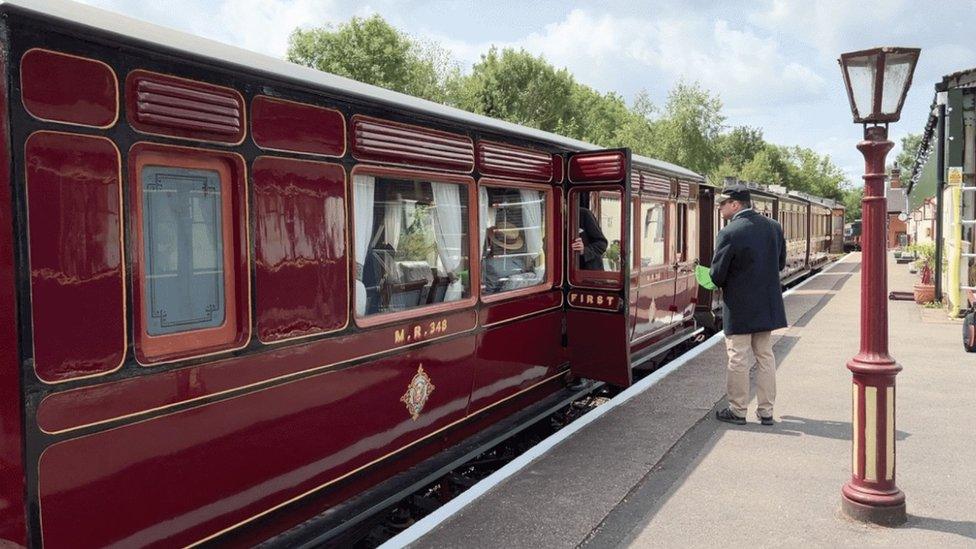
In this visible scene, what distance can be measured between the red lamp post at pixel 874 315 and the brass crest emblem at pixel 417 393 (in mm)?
2504

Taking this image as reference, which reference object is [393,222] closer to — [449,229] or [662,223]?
[449,229]

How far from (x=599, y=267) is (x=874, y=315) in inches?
114

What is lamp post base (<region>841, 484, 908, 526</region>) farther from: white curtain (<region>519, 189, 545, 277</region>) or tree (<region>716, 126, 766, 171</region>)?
tree (<region>716, 126, 766, 171</region>)

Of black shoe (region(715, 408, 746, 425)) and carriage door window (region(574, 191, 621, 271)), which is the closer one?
black shoe (region(715, 408, 746, 425))

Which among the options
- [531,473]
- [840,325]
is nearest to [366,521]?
[531,473]

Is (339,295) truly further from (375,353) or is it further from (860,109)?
(860,109)

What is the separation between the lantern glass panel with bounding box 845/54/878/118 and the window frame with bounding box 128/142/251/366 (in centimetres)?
320

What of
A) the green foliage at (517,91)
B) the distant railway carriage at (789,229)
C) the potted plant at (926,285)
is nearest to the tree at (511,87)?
the green foliage at (517,91)

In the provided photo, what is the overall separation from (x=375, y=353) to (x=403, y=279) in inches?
23.4

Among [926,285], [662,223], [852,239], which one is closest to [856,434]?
[662,223]

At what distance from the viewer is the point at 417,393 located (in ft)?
15.0

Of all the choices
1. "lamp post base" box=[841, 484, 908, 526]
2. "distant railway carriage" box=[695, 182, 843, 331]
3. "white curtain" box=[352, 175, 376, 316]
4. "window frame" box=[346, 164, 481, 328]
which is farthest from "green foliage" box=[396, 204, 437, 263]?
"distant railway carriage" box=[695, 182, 843, 331]

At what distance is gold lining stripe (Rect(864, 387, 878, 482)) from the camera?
396 centimetres

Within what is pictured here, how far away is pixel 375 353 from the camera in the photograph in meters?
4.15
